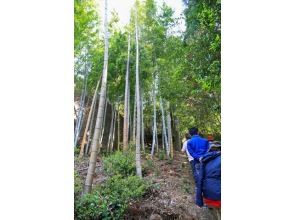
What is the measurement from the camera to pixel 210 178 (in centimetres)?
238

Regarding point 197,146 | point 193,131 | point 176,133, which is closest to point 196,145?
point 197,146

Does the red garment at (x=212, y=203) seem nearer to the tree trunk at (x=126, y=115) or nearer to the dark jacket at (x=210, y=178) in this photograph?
the dark jacket at (x=210, y=178)

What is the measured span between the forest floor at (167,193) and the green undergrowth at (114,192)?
55 mm

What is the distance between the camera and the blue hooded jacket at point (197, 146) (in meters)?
2.74

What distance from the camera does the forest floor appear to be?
2668mm

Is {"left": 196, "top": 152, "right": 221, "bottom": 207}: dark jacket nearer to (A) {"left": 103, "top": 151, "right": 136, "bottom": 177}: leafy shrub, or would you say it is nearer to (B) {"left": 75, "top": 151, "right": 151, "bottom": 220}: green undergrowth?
(B) {"left": 75, "top": 151, "right": 151, "bottom": 220}: green undergrowth

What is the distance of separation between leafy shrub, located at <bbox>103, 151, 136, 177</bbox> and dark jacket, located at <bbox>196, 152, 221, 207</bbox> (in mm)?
727

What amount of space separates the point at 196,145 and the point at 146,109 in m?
0.73

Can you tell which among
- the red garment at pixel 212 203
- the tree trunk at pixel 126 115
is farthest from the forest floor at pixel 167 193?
the tree trunk at pixel 126 115

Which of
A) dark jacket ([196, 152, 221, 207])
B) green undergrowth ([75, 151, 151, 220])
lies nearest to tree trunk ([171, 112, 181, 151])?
green undergrowth ([75, 151, 151, 220])

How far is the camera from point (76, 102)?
3158 mm
